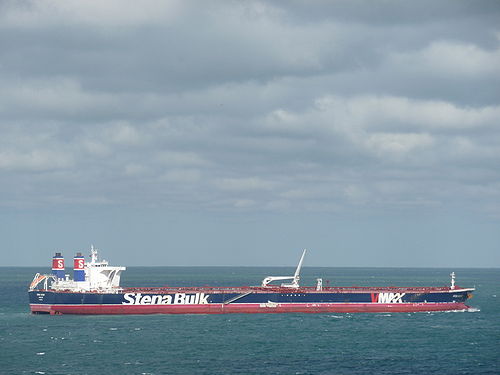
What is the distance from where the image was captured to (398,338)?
95000 millimetres

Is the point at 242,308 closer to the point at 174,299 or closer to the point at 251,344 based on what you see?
the point at 174,299

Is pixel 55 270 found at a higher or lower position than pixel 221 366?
higher

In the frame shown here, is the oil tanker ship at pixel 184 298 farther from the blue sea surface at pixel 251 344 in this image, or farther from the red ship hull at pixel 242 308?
the blue sea surface at pixel 251 344

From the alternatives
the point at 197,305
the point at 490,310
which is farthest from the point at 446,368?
the point at 490,310

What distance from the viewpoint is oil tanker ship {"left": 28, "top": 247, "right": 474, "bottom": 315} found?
114 metres

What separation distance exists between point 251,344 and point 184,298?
30374 millimetres

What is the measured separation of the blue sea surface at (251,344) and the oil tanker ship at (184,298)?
4.73 feet

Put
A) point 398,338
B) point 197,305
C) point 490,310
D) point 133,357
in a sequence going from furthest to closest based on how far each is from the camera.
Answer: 1. point 490,310
2. point 197,305
3. point 398,338
4. point 133,357

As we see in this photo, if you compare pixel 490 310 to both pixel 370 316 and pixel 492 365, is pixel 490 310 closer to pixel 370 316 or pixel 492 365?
pixel 370 316

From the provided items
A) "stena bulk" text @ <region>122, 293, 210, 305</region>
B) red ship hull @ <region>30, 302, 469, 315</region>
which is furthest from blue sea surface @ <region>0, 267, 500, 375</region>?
"stena bulk" text @ <region>122, 293, 210, 305</region>

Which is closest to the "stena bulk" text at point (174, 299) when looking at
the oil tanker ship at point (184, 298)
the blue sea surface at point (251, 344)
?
the oil tanker ship at point (184, 298)

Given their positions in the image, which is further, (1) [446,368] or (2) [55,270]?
(2) [55,270]

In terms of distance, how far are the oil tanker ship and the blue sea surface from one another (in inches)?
56.8

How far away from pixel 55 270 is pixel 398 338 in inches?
2254
